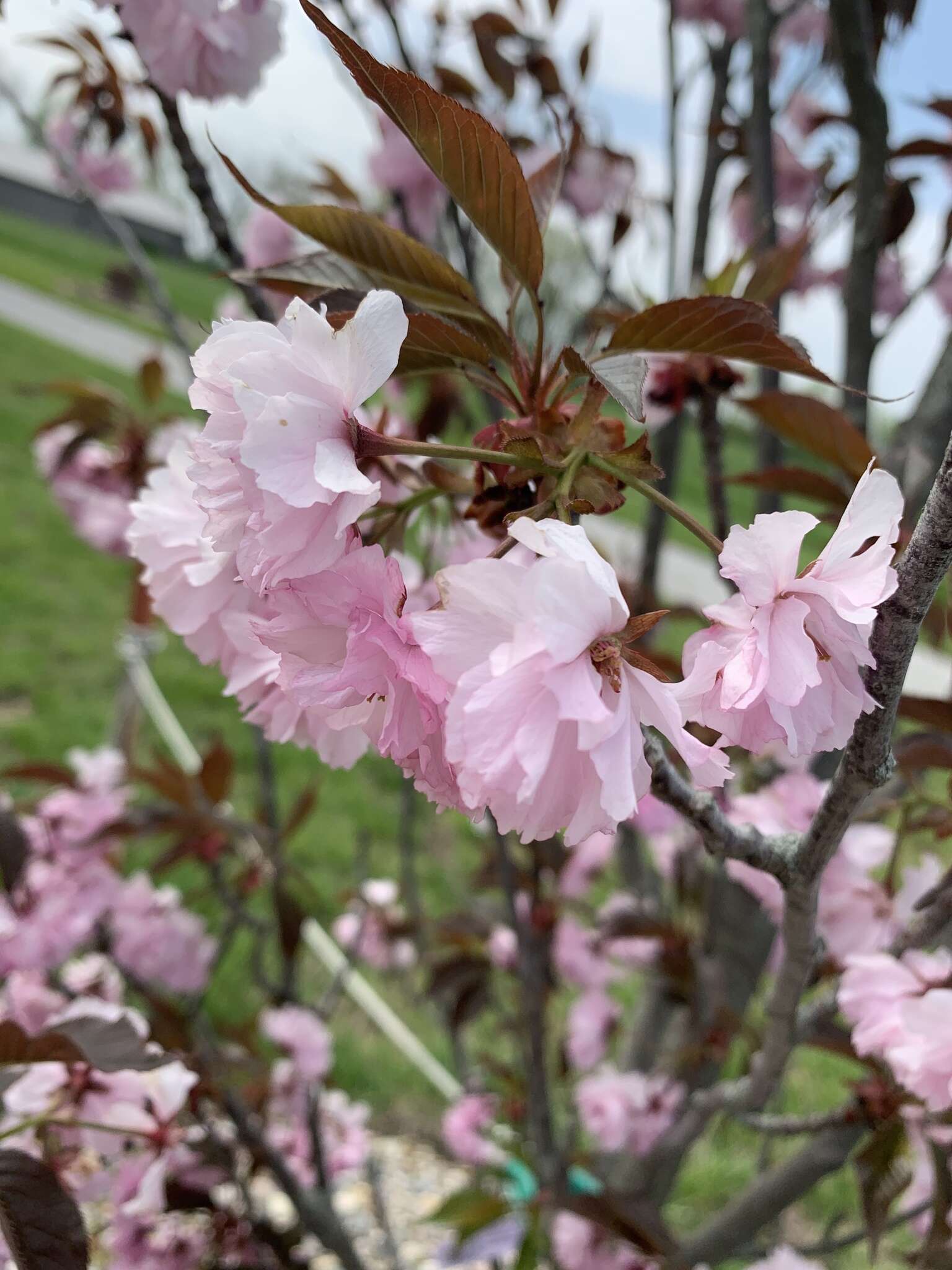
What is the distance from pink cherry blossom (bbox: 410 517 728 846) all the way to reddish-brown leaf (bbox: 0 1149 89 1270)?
1.14 feet

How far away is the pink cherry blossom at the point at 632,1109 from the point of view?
4.36 feet

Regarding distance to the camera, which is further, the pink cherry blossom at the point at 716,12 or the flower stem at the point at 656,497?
the pink cherry blossom at the point at 716,12

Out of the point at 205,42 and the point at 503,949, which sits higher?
the point at 205,42

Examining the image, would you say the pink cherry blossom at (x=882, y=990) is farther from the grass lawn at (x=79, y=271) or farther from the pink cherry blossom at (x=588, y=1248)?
the grass lawn at (x=79, y=271)

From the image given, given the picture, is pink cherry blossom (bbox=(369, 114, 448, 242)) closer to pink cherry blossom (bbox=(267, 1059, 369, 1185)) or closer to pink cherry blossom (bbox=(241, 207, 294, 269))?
pink cherry blossom (bbox=(241, 207, 294, 269))

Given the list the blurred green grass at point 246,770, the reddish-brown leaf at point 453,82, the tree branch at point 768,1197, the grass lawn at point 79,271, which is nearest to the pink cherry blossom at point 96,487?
the blurred green grass at point 246,770

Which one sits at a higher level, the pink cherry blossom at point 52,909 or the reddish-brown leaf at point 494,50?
the reddish-brown leaf at point 494,50

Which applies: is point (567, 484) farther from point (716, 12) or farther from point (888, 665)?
point (716, 12)

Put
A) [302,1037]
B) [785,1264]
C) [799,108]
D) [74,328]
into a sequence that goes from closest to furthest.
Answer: [785,1264] → [302,1037] → [799,108] → [74,328]

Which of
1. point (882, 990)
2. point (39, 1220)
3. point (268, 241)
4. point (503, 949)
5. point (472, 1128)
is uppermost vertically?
point (268, 241)

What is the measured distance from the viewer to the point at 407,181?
132cm

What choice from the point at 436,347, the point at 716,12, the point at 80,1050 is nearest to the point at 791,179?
the point at 716,12


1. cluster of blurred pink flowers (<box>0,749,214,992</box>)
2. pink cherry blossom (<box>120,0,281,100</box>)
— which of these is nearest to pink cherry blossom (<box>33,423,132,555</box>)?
cluster of blurred pink flowers (<box>0,749,214,992</box>)

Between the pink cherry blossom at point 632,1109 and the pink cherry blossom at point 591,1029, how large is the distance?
0.97 feet
